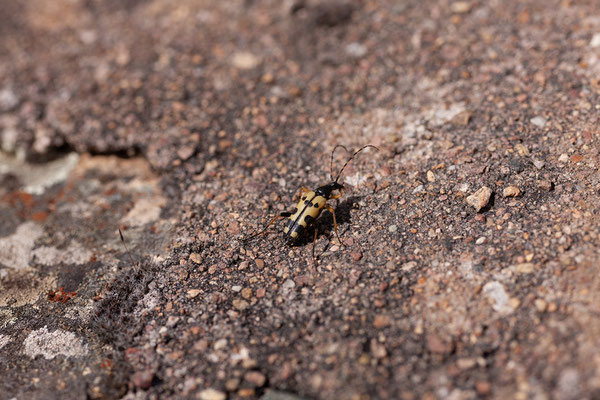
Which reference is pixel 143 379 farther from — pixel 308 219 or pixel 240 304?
pixel 308 219

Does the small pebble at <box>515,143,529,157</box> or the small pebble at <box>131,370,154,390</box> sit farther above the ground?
the small pebble at <box>131,370,154,390</box>

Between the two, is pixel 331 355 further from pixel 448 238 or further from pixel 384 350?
pixel 448 238

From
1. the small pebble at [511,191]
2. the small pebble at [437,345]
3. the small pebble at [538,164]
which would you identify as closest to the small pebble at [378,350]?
the small pebble at [437,345]

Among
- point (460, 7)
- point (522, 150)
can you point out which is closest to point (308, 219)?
point (522, 150)

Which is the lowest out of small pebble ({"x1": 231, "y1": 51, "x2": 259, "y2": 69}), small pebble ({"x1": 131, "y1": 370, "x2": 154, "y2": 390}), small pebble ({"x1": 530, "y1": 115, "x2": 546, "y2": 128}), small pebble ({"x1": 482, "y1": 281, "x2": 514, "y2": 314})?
small pebble ({"x1": 482, "y1": 281, "x2": 514, "y2": 314})

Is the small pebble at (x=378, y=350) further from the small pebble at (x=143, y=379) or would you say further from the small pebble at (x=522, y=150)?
the small pebble at (x=522, y=150)

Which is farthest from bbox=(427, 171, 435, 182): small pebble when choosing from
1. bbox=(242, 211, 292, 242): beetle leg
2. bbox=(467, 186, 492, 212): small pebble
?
bbox=(242, 211, 292, 242): beetle leg

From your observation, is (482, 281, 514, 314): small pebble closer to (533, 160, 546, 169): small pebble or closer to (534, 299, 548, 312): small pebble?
(534, 299, 548, 312): small pebble
